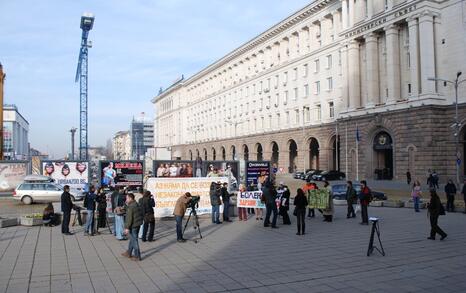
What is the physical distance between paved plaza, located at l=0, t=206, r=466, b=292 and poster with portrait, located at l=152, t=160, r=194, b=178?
12472mm

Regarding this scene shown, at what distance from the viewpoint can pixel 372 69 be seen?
51.4m

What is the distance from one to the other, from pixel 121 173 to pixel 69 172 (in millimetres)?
4198

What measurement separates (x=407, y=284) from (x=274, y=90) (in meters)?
68.2

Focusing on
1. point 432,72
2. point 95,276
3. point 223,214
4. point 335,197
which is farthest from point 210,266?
point 432,72

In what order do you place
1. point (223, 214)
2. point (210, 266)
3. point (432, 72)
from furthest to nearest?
point (432, 72), point (223, 214), point (210, 266)

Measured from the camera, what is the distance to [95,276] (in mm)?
9719

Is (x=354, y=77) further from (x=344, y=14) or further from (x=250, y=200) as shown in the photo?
(x=250, y=200)

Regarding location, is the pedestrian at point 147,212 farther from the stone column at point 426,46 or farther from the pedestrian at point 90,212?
the stone column at point 426,46

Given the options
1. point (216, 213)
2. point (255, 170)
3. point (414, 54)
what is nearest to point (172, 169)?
point (255, 170)

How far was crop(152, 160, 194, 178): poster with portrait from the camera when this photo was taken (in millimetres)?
29094

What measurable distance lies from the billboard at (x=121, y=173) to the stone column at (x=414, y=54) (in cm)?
3083

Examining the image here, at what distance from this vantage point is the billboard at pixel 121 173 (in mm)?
27814

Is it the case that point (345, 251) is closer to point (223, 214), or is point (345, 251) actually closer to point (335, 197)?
point (223, 214)

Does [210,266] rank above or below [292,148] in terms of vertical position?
below
